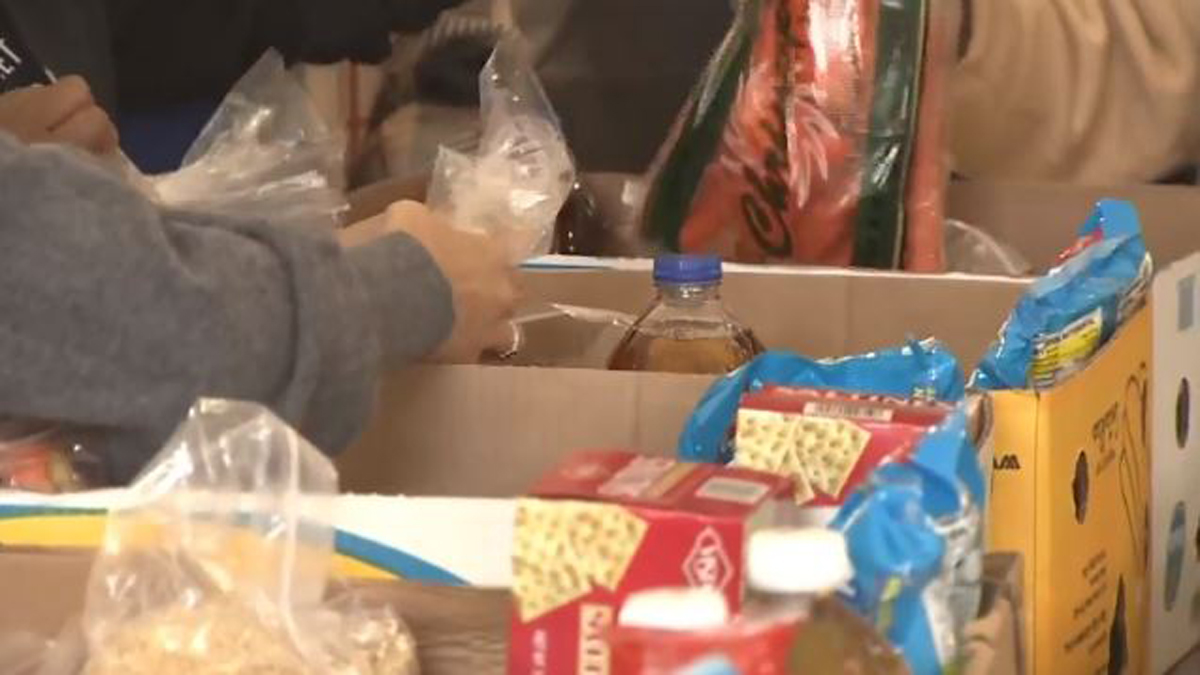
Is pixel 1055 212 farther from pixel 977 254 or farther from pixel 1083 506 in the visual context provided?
pixel 1083 506

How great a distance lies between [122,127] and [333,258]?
78 cm

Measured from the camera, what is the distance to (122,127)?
1599 millimetres

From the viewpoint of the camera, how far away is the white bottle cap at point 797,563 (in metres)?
0.60

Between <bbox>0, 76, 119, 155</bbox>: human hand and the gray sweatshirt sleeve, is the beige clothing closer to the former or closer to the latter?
<bbox>0, 76, 119, 155</bbox>: human hand

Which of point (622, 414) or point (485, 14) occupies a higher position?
point (485, 14)


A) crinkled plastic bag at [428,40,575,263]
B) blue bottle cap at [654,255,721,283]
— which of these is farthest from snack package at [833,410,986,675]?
crinkled plastic bag at [428,40,575,263]

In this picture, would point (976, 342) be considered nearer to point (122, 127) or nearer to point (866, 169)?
point (866, 169)

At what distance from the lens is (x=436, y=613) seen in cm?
71

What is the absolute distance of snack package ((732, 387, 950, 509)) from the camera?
75 cm

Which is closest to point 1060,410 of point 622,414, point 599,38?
point 622,414

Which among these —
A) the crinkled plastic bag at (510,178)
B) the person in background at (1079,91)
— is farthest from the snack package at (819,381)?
the person in background at (1079,91)

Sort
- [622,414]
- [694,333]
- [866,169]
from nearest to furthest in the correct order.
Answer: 1. [622,414]
2. [694,333]
3. [866,169]

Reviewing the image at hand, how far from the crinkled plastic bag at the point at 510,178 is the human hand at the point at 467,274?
10cm

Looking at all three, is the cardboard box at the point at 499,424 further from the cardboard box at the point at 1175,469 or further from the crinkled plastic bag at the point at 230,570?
the crinkled plastic bag at the point at 230,570
